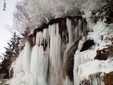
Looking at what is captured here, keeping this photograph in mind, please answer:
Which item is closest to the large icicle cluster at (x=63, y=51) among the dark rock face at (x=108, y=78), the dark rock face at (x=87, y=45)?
the dark rock face at (x=87, y=45)

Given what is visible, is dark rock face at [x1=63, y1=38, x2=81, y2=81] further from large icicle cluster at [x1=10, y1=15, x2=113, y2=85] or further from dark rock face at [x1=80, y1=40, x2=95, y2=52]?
dark rock face at [x1=80, y1=40, x2=95, y2=52]

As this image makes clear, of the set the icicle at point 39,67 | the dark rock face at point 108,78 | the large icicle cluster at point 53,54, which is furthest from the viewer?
the icicle at point 39,67

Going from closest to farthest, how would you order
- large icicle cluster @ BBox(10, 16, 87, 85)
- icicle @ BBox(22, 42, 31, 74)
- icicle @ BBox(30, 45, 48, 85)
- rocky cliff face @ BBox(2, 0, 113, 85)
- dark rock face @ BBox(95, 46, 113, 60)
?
dark rock face @ BBox(95, 46, 113, 60) < rocky cliff face @ BBox(2, 0, 113, 85) < large icicle cluster @ BBox(10, 16, 87, 85) < icicle @ BBox(30, 45, 48, 85) < icicle @ BBox(22, 42, 31, 74)

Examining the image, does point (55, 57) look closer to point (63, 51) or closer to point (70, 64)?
point (63, 51)

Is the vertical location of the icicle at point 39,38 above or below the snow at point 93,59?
above

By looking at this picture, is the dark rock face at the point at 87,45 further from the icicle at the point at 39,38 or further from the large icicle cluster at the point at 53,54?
the icicle at the point at 39,38

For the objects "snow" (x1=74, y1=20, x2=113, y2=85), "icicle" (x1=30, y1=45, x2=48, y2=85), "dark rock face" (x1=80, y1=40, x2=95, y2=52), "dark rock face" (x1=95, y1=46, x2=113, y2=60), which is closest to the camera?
"snow" (x1=74, y1=20, x2=113, y2=85)

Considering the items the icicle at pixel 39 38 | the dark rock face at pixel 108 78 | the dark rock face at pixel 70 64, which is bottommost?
the dark rock face at pixel 108 78

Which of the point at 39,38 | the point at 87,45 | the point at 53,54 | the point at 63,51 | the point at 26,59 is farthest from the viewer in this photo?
the point at 39,38

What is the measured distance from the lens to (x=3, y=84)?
40.1ft

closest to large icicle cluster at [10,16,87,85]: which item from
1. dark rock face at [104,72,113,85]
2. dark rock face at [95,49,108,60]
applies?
dark rock face at [95,49,108,60]

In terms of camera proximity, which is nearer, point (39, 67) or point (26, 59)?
point (39, 67)

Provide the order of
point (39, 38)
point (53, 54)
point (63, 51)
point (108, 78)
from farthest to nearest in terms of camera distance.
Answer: point (39, 38)
point (53, 54)
point (63, 51)
point (108, 78)

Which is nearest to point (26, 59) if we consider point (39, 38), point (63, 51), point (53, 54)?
point (39, 38)
